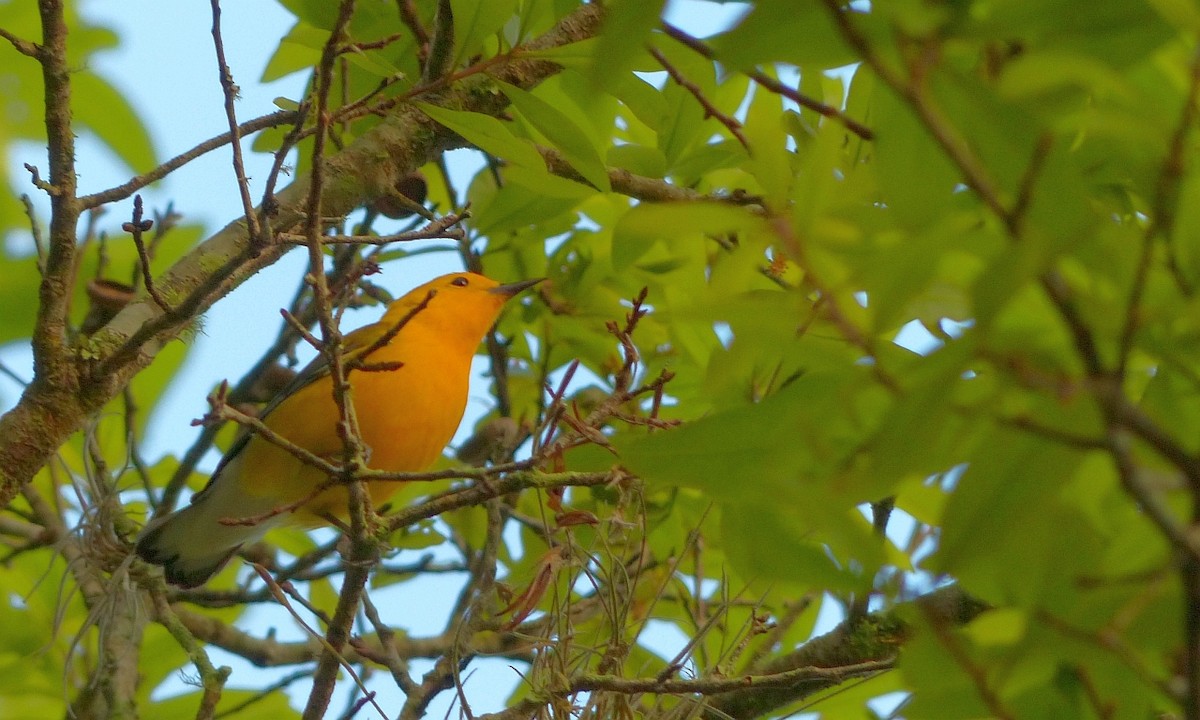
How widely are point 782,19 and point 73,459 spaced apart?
481cm

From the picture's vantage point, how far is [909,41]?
107 cm

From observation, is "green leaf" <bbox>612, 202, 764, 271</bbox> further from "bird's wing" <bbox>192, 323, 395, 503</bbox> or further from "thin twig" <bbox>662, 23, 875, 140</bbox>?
"bird's wing" <bbox>192, 323, 395, 503</bbox>

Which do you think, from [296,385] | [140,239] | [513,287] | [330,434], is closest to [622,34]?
[140,239]

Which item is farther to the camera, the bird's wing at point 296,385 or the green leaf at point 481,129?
the bird's wing at point 296,385

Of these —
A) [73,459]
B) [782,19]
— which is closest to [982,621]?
[782,19]

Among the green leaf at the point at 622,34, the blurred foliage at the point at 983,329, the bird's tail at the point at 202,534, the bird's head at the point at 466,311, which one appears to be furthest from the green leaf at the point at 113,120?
the green leaf at the point at 622,34

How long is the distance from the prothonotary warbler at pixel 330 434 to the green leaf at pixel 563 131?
1832mm

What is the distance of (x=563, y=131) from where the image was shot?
8.63ft

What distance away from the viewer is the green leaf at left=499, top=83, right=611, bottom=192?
2.62 metres

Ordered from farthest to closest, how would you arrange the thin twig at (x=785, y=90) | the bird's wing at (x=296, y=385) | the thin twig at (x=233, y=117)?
the bird's wing at (x=296, y=385) < the thin twig at (x=233, y=117) < the thin twig at (x=785, y=90)

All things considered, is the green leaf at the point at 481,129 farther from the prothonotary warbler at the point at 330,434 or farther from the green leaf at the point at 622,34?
the prothonotary warbler at the point at 330,434

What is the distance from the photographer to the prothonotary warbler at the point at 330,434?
14.6 ft

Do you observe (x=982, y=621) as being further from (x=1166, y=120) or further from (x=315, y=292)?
(x=315, y=292)

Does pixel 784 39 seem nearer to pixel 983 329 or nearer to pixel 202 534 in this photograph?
pixel 983 329
